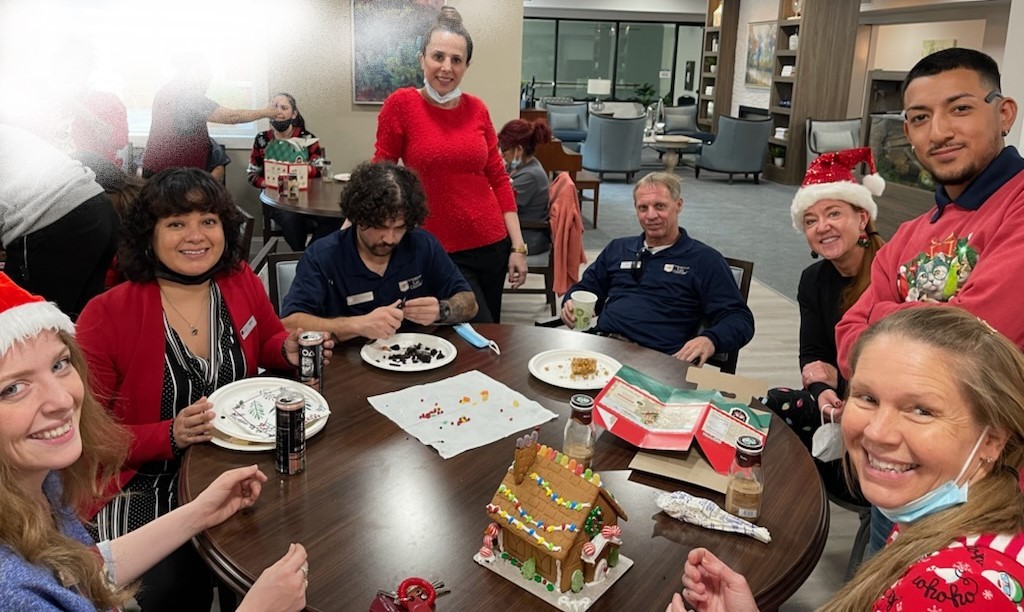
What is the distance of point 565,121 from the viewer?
10906mm

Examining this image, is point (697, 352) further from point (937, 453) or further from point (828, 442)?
point (937, 453)

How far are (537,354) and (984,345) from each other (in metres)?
1.17

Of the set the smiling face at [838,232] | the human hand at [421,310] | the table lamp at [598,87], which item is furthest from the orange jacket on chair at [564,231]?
the table lamp at [598,87]

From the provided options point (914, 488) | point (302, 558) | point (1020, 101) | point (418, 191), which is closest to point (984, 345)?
point (914, 488)

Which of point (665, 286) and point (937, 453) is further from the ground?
point (937, 453)

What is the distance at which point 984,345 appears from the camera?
2.87 ft

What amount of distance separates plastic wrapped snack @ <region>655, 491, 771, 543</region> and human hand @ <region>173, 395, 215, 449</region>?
865 mm

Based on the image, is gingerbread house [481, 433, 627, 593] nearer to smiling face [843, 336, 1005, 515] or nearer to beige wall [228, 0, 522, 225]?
smiling face [843, 336, 1005, 515]

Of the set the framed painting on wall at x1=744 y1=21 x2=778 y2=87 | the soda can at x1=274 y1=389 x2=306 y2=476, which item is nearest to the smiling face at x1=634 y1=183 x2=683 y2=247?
the soda can at x1=274 y1=389 x2=306 y2=476

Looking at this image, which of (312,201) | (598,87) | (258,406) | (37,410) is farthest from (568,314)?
(598,87)

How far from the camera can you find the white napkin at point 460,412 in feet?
4.87

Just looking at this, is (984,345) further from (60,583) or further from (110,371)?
(110,371)

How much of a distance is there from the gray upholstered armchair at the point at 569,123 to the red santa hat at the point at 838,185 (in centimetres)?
863

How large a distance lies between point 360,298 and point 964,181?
1529 mm
